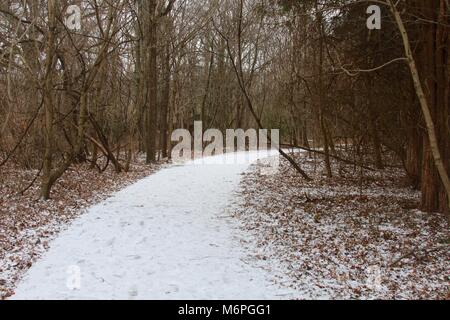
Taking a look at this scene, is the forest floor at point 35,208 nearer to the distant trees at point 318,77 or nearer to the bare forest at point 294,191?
the bare forest at point 294,191

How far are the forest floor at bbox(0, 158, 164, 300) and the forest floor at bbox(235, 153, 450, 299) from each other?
3710 mm

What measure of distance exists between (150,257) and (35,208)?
4.63m

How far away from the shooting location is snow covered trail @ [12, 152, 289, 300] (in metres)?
5.99

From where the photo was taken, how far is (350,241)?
813cm

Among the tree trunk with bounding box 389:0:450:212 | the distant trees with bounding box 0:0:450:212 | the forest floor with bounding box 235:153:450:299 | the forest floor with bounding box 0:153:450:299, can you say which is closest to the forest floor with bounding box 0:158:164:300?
the forest floor with bounding box 0:153:450:299

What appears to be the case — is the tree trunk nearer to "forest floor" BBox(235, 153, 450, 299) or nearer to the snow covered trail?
"forest floor" BBox(235, 153, 450, 299)

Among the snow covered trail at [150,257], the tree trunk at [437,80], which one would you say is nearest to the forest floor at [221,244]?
the snow covered trail at [150,257]

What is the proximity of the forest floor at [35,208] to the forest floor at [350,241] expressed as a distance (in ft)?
12.2

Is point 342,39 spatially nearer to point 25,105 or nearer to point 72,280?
point 72,280

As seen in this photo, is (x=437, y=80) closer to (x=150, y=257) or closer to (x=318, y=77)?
(x=318, y=77)

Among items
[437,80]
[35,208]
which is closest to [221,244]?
[35,208]

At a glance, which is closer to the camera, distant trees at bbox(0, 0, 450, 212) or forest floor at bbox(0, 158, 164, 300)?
forest floor at bbox(0, 158, 164, 300)
